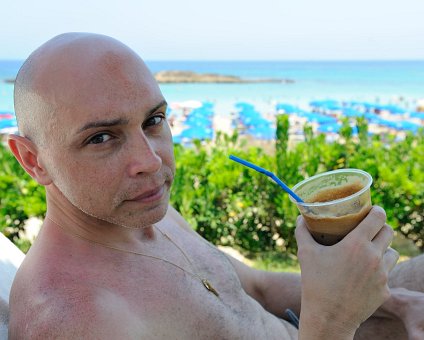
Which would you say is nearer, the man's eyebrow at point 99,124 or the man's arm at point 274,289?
the man's eyebrow at point 99,124

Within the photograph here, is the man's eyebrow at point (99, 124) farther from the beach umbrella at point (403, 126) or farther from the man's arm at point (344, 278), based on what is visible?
the beach umbrella at point (403, 126)

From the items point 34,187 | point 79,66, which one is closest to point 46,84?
point 79,66

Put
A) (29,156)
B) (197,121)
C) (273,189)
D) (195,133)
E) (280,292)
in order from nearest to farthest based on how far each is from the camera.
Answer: (29,156) < (280,292) < (273,189) < (195,133) < (197,121)

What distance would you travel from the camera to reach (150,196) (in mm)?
1590

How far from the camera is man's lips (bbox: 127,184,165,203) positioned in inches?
61.9

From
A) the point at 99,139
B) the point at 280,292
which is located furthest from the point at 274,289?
the point at 99,139

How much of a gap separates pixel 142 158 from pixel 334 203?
581mm

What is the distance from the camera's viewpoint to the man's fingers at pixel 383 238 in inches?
59.7

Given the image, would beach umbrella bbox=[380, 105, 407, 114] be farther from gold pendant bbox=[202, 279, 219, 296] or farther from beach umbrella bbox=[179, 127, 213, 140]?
gold pendant bbox=[202, 279, 219, 296]

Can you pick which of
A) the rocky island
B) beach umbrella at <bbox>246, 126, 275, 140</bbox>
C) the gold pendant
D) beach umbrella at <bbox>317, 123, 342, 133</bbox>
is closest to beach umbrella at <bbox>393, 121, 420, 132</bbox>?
beach umbrella at <bbox>317, 123, 342, 133</bbox>

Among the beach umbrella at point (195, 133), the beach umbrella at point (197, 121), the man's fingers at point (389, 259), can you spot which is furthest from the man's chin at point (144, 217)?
the beach umbrella at point (197, 121)

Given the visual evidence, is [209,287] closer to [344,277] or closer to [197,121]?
[344,277]

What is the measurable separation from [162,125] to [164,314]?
62 centimetres

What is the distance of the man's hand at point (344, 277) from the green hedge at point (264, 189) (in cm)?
338
